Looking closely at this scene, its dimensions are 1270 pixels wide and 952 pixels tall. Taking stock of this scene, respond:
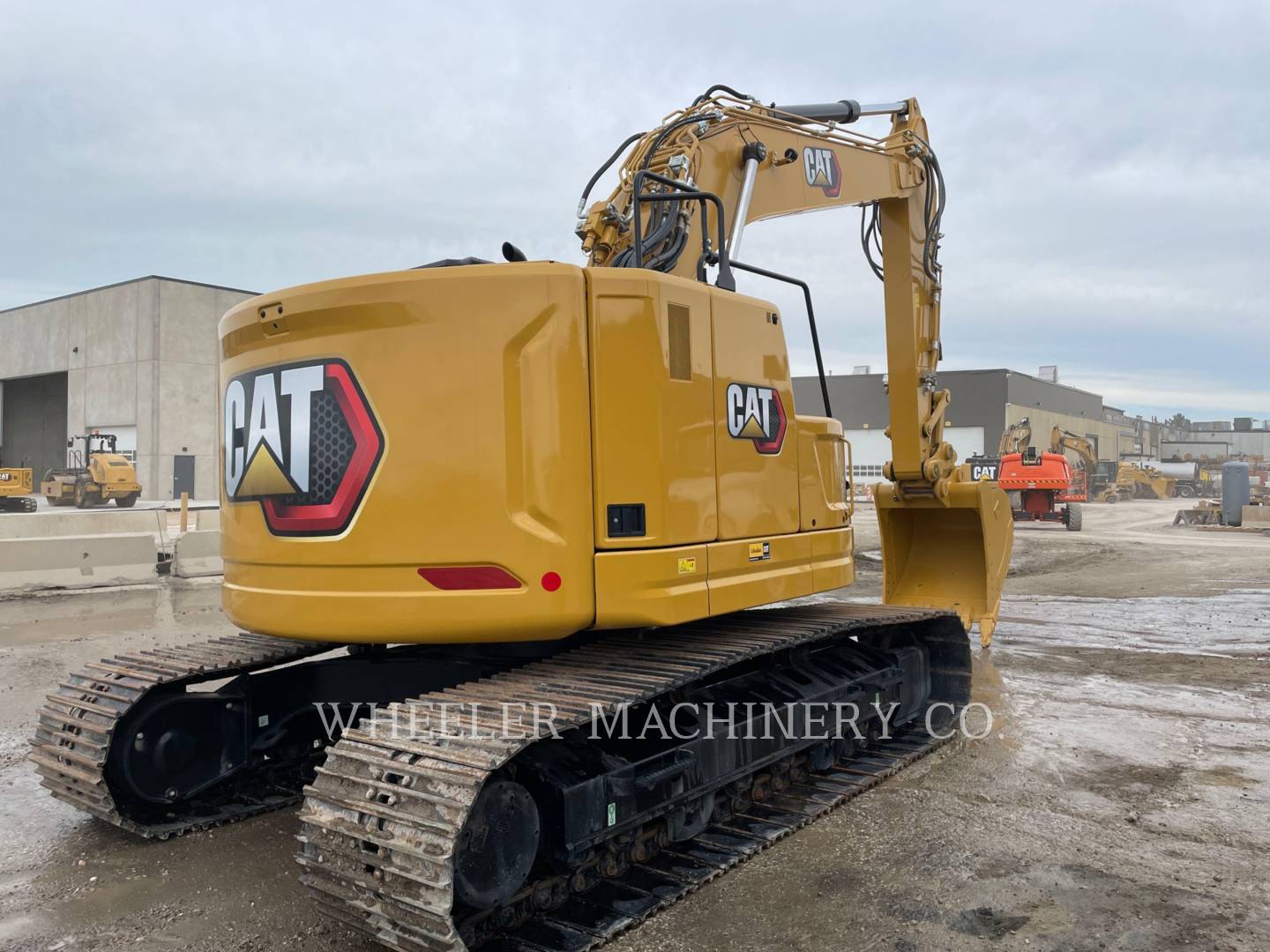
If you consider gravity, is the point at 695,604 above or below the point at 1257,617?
above

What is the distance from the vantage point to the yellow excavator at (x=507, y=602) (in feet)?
12.4

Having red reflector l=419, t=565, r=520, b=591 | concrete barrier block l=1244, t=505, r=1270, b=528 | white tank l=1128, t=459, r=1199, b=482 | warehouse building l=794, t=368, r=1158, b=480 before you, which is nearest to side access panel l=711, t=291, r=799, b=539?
red reflector l=419, t=565, r=520, b=591

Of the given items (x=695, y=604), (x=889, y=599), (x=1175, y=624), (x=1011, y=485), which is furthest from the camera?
(x=1011, y=485)

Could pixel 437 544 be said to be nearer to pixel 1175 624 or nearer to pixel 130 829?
pixel 130 829

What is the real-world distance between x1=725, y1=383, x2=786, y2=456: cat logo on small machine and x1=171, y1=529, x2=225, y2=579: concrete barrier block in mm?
11812

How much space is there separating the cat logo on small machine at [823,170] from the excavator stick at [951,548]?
2703mm

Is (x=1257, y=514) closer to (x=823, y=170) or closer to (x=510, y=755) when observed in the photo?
(x=823, y=170)

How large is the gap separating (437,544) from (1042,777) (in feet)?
12.7

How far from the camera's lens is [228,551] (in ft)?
15.8

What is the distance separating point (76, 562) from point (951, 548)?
11.4m

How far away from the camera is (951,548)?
9508 mm

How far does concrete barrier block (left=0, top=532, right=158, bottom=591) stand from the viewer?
1345 centimetres

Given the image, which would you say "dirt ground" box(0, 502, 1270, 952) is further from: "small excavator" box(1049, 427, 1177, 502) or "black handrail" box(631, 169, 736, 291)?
"small excavator" box(1049, 427, 1177, 502)

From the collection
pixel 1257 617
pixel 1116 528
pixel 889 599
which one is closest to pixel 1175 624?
pixel 1257 617
